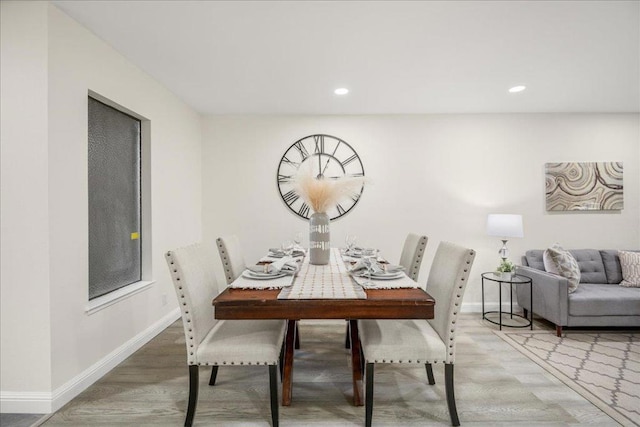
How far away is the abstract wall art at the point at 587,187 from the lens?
3951 millimetres

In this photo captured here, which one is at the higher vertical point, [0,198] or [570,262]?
[0,198]

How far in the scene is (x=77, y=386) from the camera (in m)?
2.11

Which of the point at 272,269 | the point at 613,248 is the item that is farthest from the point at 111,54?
the point at 613,248

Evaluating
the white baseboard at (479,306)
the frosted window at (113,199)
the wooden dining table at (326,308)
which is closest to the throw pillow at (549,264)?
the white baseboard at (479,306)

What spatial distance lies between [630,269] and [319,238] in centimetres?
355

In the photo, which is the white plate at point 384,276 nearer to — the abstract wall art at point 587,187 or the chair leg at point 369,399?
the chair leg at point 369,399

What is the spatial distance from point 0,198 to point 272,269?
1.63 meters

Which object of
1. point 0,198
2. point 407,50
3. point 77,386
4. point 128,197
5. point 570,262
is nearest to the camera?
point 0,198

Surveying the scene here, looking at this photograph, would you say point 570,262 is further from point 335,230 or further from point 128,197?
point 128,197

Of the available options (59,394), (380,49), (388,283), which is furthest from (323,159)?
(59,394)

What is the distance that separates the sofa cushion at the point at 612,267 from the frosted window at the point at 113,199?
490cm

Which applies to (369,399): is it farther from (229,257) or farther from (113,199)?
(113,199)

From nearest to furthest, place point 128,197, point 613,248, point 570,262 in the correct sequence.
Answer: point 128,197
point 570,262
point 613,248

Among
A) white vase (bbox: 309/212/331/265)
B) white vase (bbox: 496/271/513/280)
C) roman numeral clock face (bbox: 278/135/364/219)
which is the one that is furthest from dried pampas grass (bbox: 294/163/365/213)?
white vase (bbox: 496/271/513/280)
